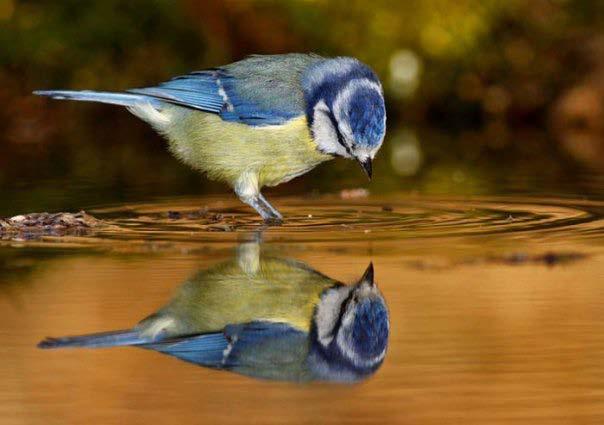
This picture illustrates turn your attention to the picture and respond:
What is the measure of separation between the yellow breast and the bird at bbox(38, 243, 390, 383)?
1.49 m

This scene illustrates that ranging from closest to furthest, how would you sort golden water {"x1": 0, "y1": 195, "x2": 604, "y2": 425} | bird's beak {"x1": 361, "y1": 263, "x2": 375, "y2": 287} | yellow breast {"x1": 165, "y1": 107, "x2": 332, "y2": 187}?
golden water {"x1": 0, "y1": 195, "x2": 604, "y2": 425} → bird's beak {"x1": 361, "y1": 263, "x2": 375, "y2": 287} → yellow breast {"x1": 165, "y1": 107, "x2": 332, "y2": 187}

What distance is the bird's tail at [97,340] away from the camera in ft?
12.3

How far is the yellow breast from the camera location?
243 inches

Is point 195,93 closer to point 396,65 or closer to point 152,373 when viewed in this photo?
point 152,373

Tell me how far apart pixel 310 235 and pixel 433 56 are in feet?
23.1

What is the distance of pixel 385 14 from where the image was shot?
41.0 ft

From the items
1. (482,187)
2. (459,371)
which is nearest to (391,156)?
(482,187)

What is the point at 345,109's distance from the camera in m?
5.89

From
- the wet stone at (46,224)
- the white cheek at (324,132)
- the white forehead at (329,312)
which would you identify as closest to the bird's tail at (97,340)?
the white forehead at (329,312)

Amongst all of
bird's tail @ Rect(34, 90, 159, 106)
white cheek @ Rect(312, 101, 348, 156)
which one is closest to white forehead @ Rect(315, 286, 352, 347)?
white cheek @ Rect(312, 101, 348, 156)

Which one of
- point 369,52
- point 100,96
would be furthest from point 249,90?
point 369,52

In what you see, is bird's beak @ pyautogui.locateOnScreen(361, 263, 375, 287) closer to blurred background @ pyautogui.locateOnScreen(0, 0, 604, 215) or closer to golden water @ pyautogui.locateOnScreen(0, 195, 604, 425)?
golden water @ pyautogui.locateOnScreen(0, 195, 604, 425)

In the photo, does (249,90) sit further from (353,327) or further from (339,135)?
(353,327)

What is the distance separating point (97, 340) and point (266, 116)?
2592 millimetres
